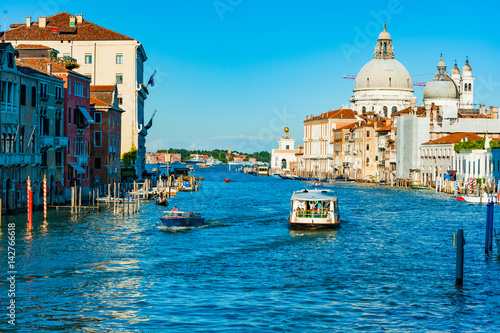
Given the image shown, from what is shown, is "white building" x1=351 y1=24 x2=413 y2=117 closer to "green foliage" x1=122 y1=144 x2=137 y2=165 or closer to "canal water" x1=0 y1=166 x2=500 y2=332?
"green foliage" x1=122 y1=144 x2=137 y2=165

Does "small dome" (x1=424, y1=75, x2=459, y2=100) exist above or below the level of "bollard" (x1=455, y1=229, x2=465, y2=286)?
above

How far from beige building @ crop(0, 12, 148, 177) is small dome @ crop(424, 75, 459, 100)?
6834cm

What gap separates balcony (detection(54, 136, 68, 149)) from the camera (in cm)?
4449

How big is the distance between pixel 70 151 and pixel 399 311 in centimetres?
3244

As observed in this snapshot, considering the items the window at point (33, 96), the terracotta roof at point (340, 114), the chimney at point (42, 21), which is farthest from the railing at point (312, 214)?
the terracotta roof at point (340, 114)

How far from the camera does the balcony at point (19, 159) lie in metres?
36.9

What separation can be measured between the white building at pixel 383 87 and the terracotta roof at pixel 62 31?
8419 cm

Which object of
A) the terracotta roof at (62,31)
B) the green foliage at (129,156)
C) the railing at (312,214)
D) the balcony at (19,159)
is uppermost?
the terracotta roof at (62,31)

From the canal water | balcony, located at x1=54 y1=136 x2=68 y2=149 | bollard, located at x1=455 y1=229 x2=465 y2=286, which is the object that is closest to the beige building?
balcony, located at x1=54 y1=136 x2=68 y2=149

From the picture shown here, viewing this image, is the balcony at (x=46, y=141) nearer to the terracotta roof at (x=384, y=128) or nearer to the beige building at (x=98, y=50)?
the beige building at (x=98, y=50)

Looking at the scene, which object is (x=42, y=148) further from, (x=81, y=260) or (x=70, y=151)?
(x=81, y=260)

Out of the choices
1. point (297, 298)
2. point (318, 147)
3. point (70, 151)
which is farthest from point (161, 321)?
point (318, 147)

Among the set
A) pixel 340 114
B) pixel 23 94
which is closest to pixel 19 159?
pixel 23 94

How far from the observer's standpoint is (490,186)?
229 feet
